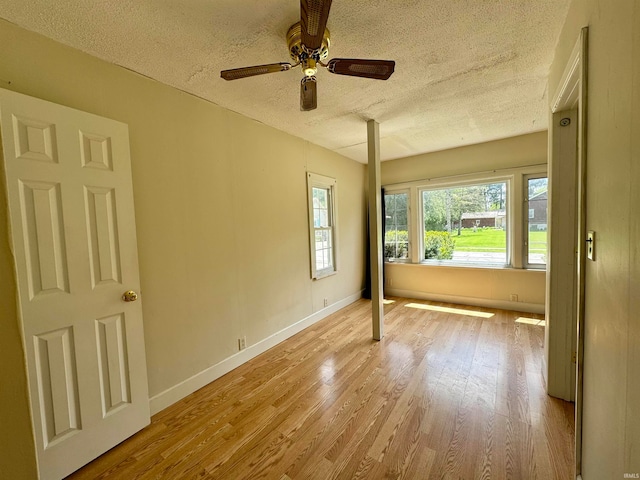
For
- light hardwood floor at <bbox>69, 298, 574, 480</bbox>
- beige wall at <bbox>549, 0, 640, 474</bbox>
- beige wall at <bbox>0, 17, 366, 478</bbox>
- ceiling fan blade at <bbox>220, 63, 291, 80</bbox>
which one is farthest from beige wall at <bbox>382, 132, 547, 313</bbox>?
ceiling fan blade at <bbox>220, 63, 291, 80</bbox>

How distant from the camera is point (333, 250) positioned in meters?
4.16

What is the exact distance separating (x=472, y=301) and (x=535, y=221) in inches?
59.0

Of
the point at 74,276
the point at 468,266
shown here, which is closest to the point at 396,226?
the point at 468,266

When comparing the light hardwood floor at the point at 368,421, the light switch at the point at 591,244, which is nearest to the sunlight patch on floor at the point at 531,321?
the light hardwood floor at the point at 368,421

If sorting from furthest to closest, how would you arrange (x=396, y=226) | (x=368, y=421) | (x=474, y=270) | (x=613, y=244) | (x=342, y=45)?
(x=396, y=226) < (x=474, y=270) < (x=368, y=421) < (x=342, y=45) < (x=613, y=244)

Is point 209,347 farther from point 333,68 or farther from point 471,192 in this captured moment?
point 471,192

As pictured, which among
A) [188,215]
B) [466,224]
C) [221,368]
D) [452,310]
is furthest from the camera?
[466,224]

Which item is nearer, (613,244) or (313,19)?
(613,244)

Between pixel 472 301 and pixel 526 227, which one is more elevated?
pixel 526 227

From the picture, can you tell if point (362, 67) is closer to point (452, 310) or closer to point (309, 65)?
point (309, 65)

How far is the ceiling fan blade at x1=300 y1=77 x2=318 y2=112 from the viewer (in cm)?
168

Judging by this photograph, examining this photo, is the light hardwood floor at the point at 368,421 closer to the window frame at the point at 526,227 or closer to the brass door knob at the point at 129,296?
the brass door knob at the point at 129,296

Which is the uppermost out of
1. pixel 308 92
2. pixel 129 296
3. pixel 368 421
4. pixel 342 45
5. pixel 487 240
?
pixel 342 45

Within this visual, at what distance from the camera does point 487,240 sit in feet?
13.6
